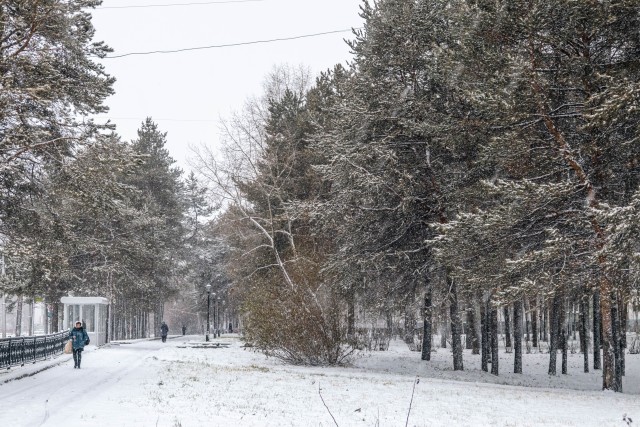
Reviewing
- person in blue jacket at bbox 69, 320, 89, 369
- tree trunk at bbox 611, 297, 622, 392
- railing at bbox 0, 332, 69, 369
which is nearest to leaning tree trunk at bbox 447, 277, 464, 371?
tree trunk at bbox 611, 297, 622, 392

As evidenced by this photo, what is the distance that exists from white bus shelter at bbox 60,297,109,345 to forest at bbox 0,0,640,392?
36.6 feet

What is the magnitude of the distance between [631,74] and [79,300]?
28284 mm

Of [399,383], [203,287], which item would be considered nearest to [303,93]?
[399,383]

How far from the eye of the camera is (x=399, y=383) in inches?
645

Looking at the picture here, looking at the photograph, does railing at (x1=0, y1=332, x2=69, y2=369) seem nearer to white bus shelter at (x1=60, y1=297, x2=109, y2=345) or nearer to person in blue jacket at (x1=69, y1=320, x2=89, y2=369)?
person in blue jacket at (x1=69, y1=320, x2=89, y2=369)

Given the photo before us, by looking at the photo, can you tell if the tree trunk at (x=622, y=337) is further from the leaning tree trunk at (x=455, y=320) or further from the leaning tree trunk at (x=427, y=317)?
the leaning tree trunk at (x=427, y=317)

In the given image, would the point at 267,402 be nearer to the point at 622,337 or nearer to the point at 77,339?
the point at 77,339

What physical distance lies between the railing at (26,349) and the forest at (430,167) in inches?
74.0

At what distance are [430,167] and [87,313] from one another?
73.5 ft

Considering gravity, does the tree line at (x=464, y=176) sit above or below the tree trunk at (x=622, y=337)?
above

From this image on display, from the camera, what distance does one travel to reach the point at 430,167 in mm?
21109

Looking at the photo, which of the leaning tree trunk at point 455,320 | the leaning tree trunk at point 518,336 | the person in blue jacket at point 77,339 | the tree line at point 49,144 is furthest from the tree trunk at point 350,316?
the person in blue jacket at point 77,339

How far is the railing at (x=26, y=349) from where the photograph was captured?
20.6 meters

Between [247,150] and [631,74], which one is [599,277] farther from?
[247,150]
